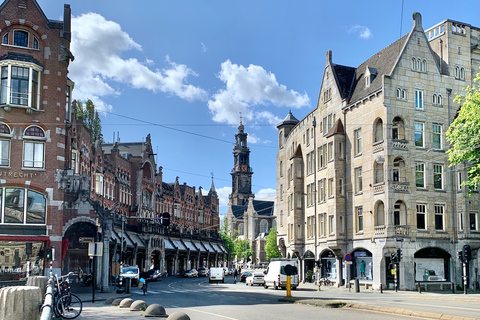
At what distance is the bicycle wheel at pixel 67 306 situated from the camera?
17109 mm

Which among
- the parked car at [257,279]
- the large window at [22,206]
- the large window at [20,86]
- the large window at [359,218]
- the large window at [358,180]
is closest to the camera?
the large window at [22,206]

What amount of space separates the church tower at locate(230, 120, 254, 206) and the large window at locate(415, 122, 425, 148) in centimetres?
10586

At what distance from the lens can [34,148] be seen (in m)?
37.6

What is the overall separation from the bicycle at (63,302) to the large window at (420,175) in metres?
31.7

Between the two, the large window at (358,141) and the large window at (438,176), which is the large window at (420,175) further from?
the large window at (358,141)

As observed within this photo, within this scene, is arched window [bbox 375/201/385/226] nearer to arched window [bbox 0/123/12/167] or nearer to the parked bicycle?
the parked bicycle

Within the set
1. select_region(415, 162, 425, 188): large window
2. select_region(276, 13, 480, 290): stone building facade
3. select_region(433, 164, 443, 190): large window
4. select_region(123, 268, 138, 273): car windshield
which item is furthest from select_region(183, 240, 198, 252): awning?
select_region(433, 164, 443, 190): large window

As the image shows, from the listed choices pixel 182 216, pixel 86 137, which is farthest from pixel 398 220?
pixel 182 216

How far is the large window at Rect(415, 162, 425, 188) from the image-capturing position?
1753 inches

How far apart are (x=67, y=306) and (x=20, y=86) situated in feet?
76.4

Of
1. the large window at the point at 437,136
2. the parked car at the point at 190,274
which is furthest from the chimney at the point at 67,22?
the parked car at the point at 190,274

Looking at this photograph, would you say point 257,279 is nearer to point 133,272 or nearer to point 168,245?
point 133,272

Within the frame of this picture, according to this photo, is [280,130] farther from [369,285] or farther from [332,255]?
[369,285]

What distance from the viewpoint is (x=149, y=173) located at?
280 feet
